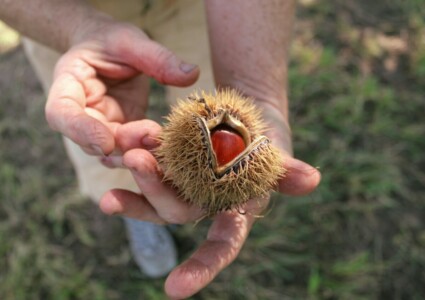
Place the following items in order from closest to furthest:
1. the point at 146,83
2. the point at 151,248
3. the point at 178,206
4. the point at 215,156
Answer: the point at 215,156 < the point at 178,206 < the point at 146,83 < the point at 151,248

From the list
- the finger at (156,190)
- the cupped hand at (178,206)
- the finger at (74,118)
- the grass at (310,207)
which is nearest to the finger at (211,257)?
the cupped hand at (178,206)

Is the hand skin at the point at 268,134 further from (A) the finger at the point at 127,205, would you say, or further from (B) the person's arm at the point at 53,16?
(B) the person's arm at the point at 53,16

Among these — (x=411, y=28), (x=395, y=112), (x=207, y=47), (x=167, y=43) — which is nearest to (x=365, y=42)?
(x=411, y=28)

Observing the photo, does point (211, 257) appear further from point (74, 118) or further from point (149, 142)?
point (74, 118)

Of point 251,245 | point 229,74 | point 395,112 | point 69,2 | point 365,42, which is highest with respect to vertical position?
point 69,2

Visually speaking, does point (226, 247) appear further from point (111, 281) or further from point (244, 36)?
point (111, 281)

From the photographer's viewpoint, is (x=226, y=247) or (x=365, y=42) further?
(x=365, y=42)

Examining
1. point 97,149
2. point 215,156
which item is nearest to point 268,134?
point 215,156
